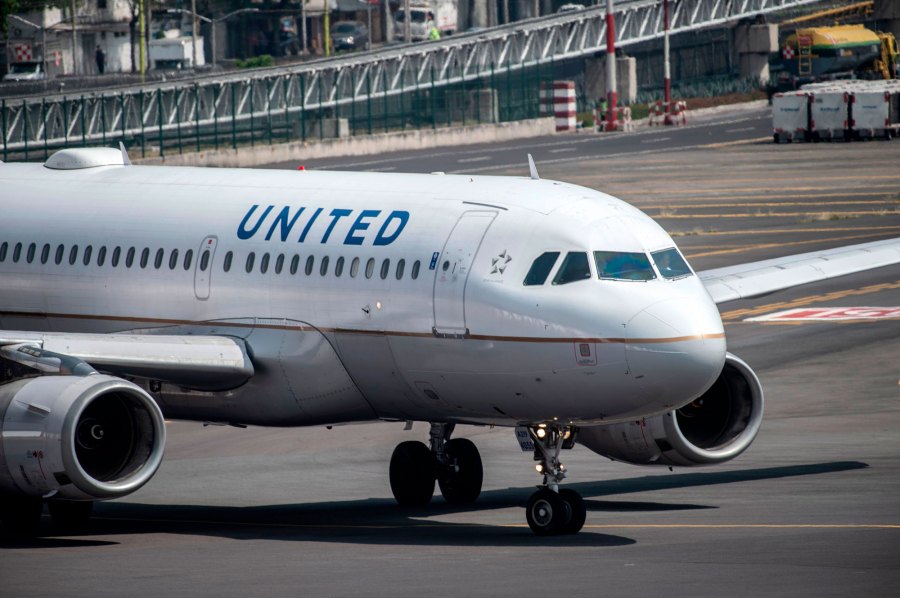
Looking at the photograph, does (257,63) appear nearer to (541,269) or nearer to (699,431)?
(699,431)

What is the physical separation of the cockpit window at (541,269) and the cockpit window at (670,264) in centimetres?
141

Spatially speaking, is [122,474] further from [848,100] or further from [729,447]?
[848,100]

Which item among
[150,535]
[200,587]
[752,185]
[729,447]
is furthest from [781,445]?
[752,185]

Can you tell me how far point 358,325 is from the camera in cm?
2522

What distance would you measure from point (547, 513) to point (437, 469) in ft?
14.8

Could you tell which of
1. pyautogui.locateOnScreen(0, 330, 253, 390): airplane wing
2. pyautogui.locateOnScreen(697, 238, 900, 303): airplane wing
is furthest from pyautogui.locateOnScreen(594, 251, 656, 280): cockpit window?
pyautogui.locateOnScreen(0, 330, 253, 390): airplane wing

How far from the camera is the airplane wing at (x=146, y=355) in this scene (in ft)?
79.9

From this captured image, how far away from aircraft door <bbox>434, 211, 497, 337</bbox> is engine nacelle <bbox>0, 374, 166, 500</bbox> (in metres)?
4.21

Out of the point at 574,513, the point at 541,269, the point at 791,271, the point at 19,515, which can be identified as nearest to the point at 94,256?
the point at 19,515

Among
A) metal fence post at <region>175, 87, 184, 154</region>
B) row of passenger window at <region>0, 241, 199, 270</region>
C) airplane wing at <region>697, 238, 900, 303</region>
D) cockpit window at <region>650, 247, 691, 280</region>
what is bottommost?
airplane wing at <region>697, 238, 900, 303</region>

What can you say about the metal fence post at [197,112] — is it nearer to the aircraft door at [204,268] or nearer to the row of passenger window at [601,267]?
the aircraft door at [204,268]

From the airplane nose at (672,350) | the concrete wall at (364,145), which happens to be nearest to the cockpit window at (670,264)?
the airplane nose at (672,350)

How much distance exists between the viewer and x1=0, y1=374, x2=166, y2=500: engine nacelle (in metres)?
22.8

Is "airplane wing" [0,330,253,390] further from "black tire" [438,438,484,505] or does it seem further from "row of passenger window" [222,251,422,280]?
"black tire" [438,438,484,505]
